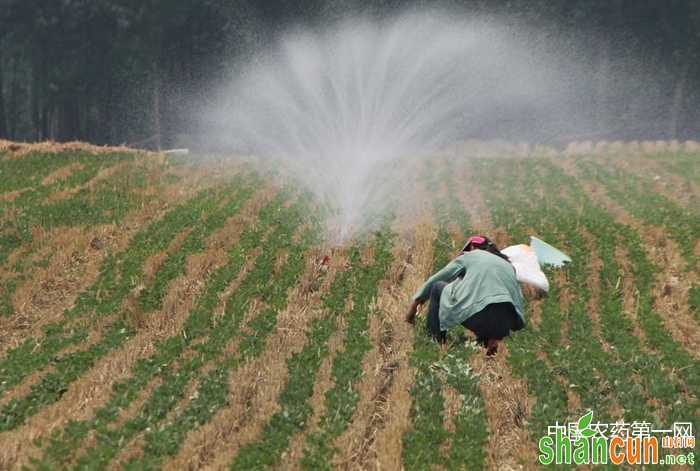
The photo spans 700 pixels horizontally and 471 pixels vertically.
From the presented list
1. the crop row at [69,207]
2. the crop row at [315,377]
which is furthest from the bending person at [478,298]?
the crop row at [69,207]

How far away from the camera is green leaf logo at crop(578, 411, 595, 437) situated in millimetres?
6316

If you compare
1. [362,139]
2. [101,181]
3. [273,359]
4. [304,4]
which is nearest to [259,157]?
[362,139]

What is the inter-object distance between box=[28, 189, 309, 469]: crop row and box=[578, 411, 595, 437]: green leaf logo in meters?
2.75

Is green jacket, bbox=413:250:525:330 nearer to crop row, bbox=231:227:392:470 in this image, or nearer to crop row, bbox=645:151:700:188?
crop row, bbox=231:227:392:470

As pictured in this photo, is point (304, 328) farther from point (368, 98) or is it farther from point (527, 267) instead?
point (368, 98)

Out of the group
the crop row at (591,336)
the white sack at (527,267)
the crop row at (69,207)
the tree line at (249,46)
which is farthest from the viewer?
the tree line at (249,46)

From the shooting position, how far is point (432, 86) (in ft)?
97.7

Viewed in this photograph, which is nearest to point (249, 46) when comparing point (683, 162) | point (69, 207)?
point (683, 162)

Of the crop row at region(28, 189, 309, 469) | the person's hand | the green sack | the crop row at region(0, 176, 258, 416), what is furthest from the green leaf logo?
the green sack

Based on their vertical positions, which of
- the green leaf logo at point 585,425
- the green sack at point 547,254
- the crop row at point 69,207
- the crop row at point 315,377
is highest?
the crop row at point 69,207

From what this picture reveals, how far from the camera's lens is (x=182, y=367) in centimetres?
750

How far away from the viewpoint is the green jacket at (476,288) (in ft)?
25.2

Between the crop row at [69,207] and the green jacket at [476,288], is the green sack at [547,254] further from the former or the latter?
the crop row at [69,207]

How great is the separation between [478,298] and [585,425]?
5.41 ft
